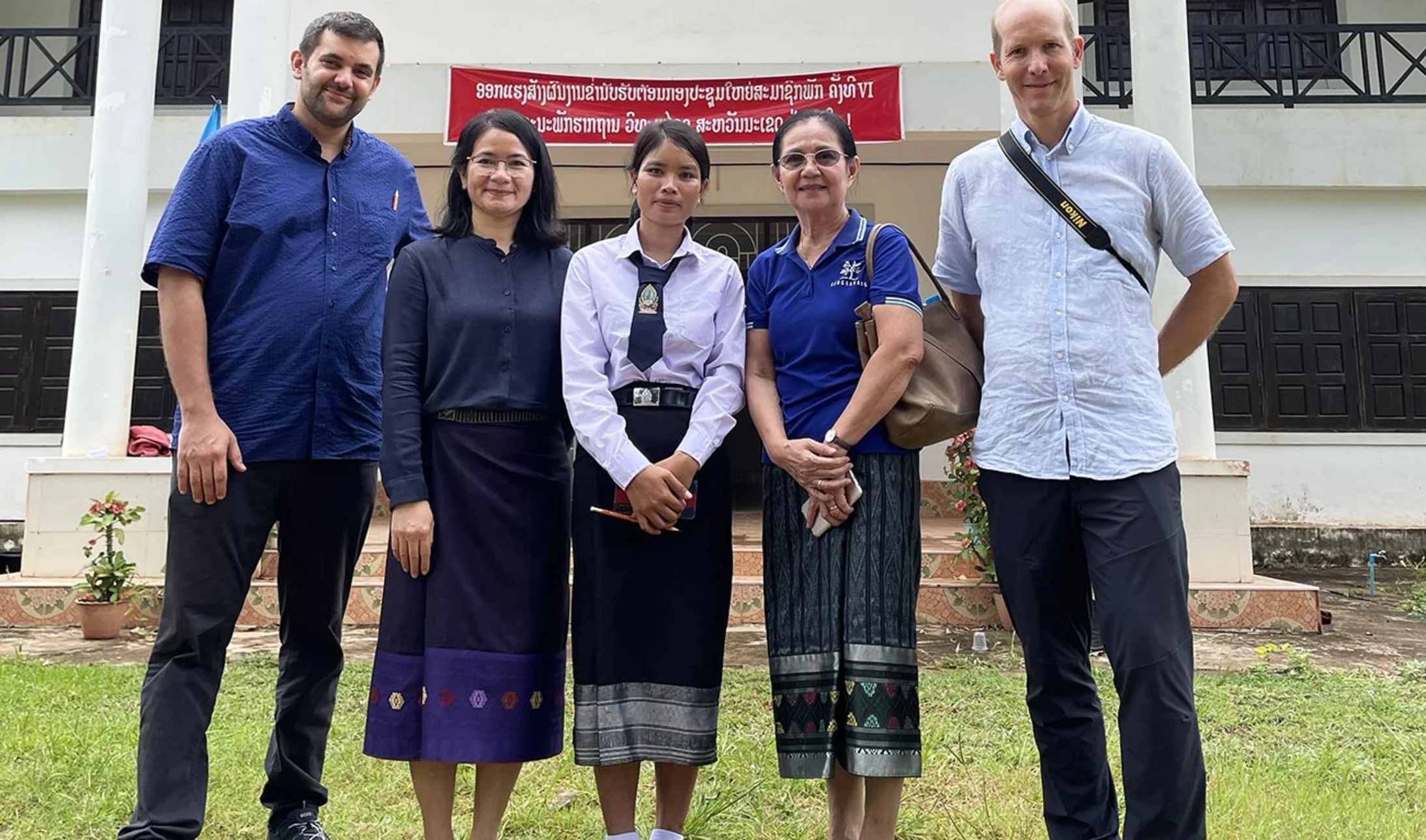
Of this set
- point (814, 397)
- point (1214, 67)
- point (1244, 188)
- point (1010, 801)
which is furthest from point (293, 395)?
point (1214, 67)

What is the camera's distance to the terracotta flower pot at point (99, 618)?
5.26m

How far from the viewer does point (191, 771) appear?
2051 millimetres

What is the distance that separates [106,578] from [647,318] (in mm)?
4754

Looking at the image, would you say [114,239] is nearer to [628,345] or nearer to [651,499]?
[628,345]

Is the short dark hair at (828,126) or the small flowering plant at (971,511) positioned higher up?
the short dark hair at (828,126)

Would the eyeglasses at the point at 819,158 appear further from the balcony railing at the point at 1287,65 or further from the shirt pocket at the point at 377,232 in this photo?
the balcony railing at the point at 1287,65

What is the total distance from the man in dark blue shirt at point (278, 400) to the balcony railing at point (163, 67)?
292 inches

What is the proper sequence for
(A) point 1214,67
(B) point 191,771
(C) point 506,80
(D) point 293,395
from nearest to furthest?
(B) point 191,771
(D) point 293,395
(C) point 506,80
(A) point 1214,67

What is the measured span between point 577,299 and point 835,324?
571 mm

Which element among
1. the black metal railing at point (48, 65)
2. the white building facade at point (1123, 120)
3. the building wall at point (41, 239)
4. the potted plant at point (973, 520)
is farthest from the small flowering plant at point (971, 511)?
the black metal railing at point (48, 65)

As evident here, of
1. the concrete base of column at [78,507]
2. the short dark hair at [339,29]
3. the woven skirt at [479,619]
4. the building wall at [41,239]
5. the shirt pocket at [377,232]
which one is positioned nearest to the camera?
the woven skirt at [479,619]

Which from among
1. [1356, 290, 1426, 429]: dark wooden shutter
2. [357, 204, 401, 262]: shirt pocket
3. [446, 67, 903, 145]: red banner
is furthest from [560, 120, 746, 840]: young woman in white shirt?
[1356, 290, 1426, 429]: dark wooden shutter

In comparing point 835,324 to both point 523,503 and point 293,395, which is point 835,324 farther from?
point 293,395

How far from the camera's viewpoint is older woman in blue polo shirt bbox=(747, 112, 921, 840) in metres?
1.99
